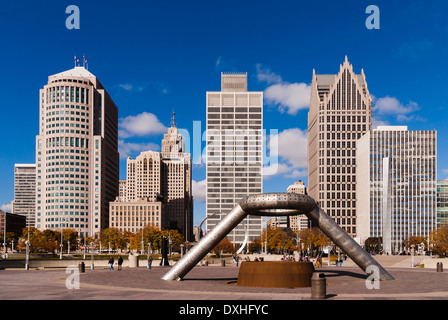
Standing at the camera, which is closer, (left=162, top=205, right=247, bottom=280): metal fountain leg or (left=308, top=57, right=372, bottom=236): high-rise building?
(left=162, top=205, right=247, bottom=280): metal fountain leg

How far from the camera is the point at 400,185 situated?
169 metres

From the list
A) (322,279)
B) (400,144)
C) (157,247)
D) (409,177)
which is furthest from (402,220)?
(322,279)

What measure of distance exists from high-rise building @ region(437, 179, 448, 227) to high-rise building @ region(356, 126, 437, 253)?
5.55 m

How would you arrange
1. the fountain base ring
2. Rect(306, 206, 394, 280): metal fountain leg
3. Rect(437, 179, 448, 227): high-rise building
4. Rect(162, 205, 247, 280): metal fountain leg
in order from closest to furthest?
the fountain base ring, Rect(306, 206, 394, 280): metal fountain leg, Rect(162, 205, 247, 280): metal fountain leg, Rect(437, 179, 448, 227): high-rise building

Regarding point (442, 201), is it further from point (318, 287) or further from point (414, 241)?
point (318, 287)

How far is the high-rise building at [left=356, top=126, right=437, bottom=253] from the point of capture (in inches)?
6629

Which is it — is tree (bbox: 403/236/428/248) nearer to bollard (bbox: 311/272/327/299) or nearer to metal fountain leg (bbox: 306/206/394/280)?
metal fountain leg (bbox: 306/206/394/280)
